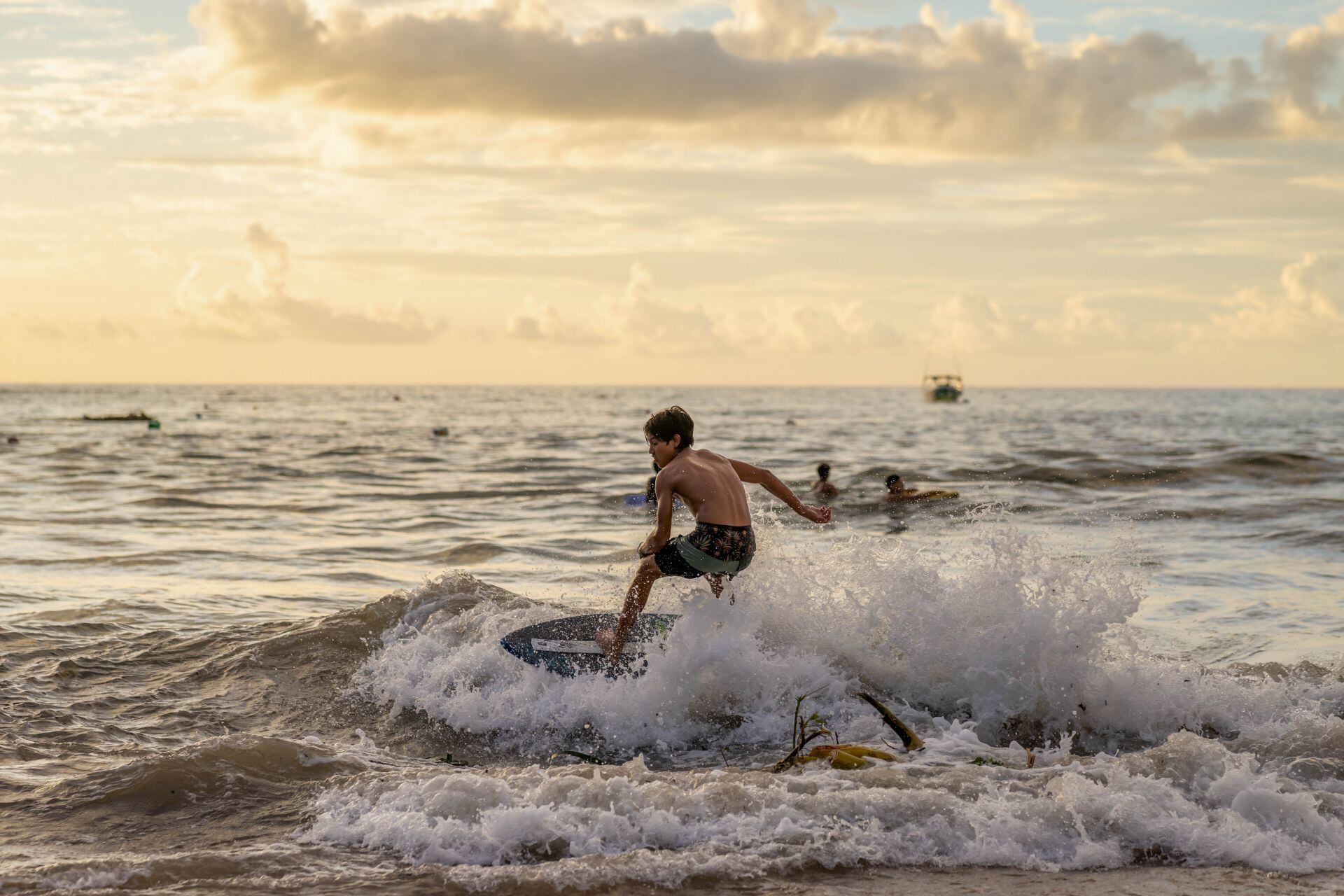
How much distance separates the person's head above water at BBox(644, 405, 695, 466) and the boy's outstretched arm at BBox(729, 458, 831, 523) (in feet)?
1.59

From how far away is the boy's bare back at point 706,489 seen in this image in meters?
7.62

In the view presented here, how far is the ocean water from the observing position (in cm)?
497

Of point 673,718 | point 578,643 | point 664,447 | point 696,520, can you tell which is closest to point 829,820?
point 673,718

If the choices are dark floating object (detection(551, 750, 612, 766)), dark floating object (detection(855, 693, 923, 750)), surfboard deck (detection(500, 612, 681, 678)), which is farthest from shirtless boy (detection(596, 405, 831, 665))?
dark floating object (detection(855, 693, 923, 750))

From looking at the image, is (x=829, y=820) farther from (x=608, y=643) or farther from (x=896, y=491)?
(x=896, y=491)

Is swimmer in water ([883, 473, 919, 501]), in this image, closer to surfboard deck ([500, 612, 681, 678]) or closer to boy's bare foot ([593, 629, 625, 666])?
surfboard deck ([500, 612, 681, 678])

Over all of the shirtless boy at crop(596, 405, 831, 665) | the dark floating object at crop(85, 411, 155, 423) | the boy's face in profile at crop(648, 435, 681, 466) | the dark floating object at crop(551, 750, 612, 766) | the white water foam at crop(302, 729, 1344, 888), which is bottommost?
the dark floating object at crop(85, 411, 155, 423)

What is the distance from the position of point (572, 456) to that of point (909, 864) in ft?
105

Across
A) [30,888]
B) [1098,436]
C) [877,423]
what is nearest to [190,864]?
[30,888]

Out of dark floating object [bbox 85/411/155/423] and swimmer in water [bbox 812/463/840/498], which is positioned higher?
swimmer in water [bbox 812/463/840/498]

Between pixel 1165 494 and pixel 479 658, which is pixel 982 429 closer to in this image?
pixel 1165 494

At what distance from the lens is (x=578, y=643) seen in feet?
27.2

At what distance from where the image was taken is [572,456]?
36.6m

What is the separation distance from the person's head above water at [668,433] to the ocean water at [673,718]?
45.7 inches
